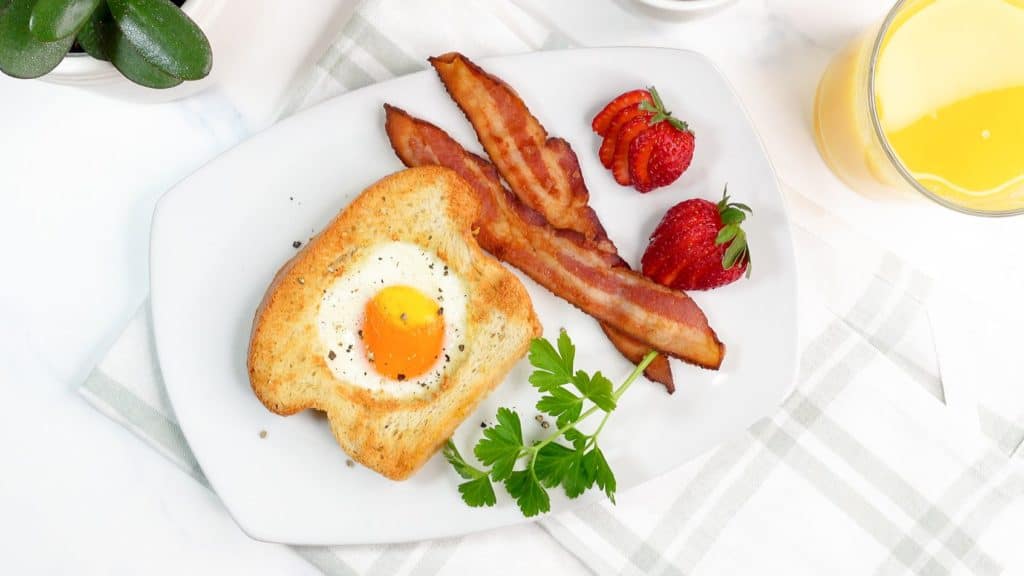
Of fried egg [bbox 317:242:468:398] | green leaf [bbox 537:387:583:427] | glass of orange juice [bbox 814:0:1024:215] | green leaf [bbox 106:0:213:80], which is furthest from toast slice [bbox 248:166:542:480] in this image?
glass of orange juice [bbox 814:0:1024:215]

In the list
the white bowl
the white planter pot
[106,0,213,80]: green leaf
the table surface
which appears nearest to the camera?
[106,0,213,80]: green leaf

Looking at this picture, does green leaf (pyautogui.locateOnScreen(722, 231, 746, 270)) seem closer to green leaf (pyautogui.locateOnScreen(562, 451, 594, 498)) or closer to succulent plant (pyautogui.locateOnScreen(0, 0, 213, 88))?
green leaf (pyautogui.locateOnScreen(562, 451, 594, 498))

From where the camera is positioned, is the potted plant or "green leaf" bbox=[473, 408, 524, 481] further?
"green leaf" bbox=[473, 408, 524, 481]

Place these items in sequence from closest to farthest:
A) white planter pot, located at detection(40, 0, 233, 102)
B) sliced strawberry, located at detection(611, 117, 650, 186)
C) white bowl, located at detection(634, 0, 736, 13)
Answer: white planter pot, located at detection(40, 0, 233, 102), white bowl, located at detection(634, 0, 736, 13), sliced strawberry, located at detection(611, 117, 650, 186)

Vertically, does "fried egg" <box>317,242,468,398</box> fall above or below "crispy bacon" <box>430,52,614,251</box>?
below

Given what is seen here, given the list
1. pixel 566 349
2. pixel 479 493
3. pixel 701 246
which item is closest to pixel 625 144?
pixel 701 246

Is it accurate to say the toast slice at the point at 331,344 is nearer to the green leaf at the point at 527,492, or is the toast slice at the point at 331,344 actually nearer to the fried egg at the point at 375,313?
the fried egg at the point at 375,313

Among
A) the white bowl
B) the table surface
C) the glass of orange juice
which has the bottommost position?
the table surface
